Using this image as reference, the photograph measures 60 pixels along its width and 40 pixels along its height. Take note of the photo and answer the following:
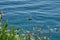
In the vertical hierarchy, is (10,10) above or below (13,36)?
below

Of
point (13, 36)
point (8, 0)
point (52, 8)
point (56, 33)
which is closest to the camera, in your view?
point (13, 36)

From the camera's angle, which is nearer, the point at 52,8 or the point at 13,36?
the point at 13,36

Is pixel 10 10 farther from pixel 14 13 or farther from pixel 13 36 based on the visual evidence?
pixel 13 36

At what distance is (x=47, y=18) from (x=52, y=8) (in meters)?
1.22

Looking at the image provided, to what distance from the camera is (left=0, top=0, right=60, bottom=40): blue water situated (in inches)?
270

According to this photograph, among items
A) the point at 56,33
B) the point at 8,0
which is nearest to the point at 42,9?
the point at 8,0

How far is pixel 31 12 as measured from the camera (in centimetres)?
814

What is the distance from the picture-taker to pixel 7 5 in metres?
9.05

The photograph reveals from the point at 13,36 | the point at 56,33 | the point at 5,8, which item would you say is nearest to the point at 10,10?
the point at 5,8

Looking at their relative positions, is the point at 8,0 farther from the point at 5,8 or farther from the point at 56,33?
the point at 56,33

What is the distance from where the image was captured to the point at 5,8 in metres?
8.58

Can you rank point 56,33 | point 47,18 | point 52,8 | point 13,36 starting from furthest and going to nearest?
point 52,8 → point 47,18 → point 56,33 → point 13,36

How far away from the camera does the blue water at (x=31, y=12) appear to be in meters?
6.86

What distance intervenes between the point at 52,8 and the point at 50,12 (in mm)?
488
